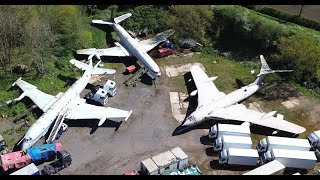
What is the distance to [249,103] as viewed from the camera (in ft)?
211

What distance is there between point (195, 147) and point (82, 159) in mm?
15048

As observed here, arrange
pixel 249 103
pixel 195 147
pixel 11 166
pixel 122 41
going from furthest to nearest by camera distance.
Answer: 1. pixel 122 41
2. pixel 249 103
3. pixel 195 147
4. pixel 11 166

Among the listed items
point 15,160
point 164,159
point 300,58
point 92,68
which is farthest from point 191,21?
point 15,160

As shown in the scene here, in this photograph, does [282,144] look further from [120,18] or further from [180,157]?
[120,18]

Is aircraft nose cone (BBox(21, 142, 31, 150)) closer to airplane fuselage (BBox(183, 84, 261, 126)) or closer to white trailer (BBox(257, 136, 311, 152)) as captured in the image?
airplane fuselage (BBox(183, 84, 261, 126))

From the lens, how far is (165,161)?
50031 millimetres

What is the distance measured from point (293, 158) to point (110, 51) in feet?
122

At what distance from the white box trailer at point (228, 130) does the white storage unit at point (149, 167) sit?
10487 millimetres

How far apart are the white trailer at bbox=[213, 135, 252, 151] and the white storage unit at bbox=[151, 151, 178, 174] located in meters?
6.70

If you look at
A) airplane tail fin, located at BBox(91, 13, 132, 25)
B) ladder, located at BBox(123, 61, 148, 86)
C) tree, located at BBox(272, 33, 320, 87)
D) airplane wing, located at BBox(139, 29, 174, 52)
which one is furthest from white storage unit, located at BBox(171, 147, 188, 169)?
airplane tail fin, located at BBox(91, 13, 132, 25)

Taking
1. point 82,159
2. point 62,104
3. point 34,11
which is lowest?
point 82,159

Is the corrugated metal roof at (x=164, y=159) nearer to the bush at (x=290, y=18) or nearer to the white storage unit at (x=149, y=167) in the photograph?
the white storage unit at (x=149, y=167)
